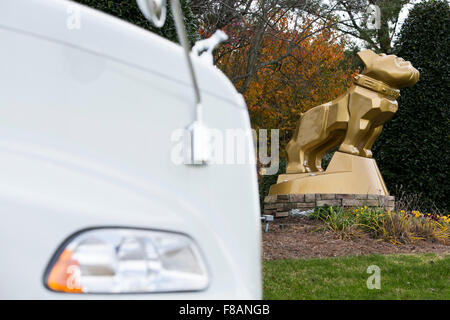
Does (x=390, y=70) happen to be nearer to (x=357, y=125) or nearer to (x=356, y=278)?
(x=357, y=125)

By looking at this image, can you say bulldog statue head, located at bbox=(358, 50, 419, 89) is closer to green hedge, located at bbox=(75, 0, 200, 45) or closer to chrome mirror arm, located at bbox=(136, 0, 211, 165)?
green hedge, located at bbox=(75, 0, 200, 45)

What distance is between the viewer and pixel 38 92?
1037 millimetres

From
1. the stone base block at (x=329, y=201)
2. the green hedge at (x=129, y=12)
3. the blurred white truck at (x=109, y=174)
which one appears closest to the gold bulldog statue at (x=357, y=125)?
the stone base block at (x=329, y=201)

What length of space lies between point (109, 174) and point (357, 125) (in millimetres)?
8316

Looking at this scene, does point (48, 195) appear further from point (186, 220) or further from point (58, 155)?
point (186, 220)

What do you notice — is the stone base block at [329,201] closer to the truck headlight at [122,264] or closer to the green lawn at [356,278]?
the green lawn at [356,278]

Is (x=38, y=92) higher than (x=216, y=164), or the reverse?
(x=38, y=92)

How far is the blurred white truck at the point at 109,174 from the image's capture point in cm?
92

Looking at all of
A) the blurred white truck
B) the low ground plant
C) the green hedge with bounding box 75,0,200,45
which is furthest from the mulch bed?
the blurred white truck

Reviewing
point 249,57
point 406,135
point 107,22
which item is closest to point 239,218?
point 107,22

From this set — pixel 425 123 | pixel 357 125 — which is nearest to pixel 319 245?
pixel 357 125

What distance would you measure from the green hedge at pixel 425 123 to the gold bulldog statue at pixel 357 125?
6.83ft
